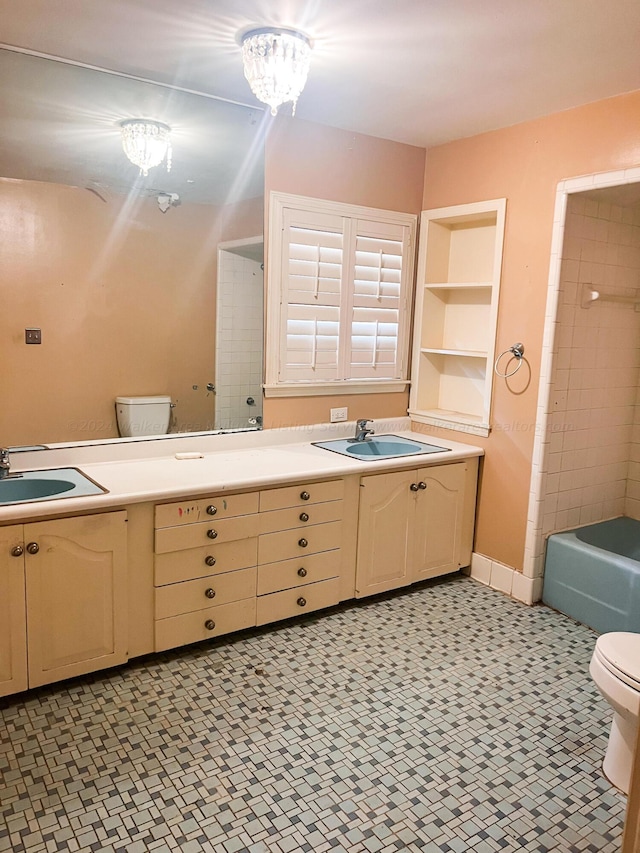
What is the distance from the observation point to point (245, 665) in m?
2.56

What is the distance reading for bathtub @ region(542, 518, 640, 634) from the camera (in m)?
2.84

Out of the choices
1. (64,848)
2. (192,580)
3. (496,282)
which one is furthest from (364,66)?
(64,848)

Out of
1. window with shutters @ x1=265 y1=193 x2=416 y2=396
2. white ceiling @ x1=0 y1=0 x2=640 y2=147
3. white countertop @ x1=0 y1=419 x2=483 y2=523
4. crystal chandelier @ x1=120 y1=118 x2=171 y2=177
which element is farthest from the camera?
window with shutters @ x1=265 y1=193 x2=416 y2=396

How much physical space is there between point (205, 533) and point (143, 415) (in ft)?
2.18

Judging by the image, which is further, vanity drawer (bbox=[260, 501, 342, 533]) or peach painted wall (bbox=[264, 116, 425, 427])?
peach painted wall (bbox=[264, 116, 425, 427])

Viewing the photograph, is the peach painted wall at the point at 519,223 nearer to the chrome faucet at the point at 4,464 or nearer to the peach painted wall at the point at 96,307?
the peach painted wall at the point at 96,307

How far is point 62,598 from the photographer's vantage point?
2244 millimetres

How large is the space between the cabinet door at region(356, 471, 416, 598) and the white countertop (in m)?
0.09

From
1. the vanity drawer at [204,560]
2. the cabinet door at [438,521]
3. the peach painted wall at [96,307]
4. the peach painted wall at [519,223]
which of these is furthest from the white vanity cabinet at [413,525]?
the peach painted wall at [96,307]

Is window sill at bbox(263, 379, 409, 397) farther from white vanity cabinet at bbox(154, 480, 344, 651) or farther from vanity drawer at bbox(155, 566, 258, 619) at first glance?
vanity drawer at bbox(155, 566, 258, 619)

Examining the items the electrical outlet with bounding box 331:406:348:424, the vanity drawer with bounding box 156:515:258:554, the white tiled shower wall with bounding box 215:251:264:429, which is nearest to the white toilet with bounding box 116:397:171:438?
the white tiled shower wall with bounding box 215:251:264:429

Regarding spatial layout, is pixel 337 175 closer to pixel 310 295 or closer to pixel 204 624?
pixel 310 295

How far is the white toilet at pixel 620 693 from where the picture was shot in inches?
74.2

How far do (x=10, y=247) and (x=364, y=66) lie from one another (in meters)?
1.55
